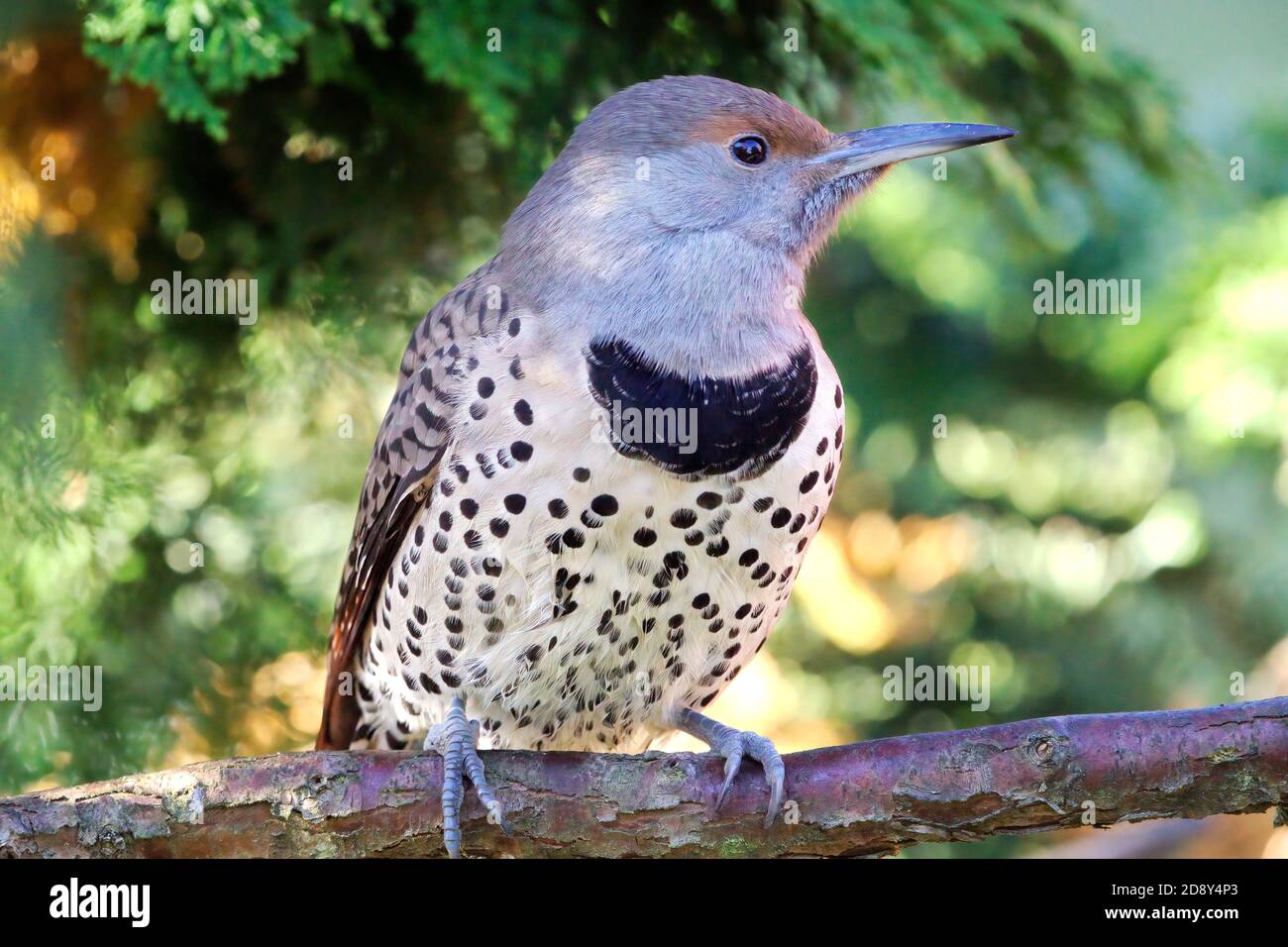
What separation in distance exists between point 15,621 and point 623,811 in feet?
6.30

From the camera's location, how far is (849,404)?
527 cm

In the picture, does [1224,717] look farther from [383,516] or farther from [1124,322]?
[1124,322]

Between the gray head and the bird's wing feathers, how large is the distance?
0.43ft

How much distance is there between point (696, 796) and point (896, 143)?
5.34ft

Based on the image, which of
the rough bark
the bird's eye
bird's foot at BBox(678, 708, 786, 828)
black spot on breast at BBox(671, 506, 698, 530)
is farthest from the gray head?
the rough bark

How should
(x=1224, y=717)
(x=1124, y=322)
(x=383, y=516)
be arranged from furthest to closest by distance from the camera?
→ (x=1124, y=322)
(x=383, y=516)
(x=1224, y=717)

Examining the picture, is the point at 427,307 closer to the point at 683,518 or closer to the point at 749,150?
the point at 749,150

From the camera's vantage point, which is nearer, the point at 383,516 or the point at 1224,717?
the point at 1224,717

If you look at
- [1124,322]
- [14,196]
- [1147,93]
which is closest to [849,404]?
[1124,322]

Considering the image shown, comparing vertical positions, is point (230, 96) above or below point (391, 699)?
above

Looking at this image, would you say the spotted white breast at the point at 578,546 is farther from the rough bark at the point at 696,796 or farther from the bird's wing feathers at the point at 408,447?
the rough bark at the point at 696,796
